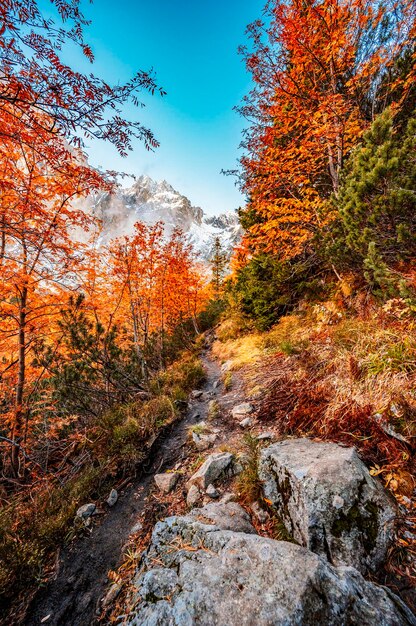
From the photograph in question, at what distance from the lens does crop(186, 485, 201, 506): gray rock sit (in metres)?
2.71

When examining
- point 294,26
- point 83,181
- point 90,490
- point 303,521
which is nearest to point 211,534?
point 303,521

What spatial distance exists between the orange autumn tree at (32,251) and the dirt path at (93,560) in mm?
2639

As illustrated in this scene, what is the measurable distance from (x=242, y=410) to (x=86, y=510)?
8.56 feet

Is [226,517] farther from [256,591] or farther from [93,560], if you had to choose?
[93,560]

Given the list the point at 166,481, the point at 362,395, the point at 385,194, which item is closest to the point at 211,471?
the point at 166,481

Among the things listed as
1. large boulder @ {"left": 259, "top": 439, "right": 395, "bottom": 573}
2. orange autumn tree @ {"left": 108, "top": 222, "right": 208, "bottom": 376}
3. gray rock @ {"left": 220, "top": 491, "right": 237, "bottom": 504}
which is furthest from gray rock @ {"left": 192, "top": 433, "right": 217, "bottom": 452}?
orange autumn tree @ {"left": 108, "top": 222, "right": 208, "bottom": 376}

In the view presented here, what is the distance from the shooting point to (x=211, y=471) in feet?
9.61

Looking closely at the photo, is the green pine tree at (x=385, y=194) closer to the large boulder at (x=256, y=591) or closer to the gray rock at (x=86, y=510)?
the large boulder at (x=256, y=591)

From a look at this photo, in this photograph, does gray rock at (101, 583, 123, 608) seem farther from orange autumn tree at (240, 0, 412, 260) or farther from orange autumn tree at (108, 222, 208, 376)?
orange autumn tree at (240, 0, 412, 260)

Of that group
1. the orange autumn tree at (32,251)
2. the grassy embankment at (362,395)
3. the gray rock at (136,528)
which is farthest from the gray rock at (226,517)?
the orange autumn tree at (32,251)

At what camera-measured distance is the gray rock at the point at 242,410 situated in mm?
4070

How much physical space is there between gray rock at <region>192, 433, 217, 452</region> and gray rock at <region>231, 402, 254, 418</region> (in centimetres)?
54

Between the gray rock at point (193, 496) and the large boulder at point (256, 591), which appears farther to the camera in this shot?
the gray rock at point (193, 496)

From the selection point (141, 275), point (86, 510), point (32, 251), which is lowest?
point (86, 510)
